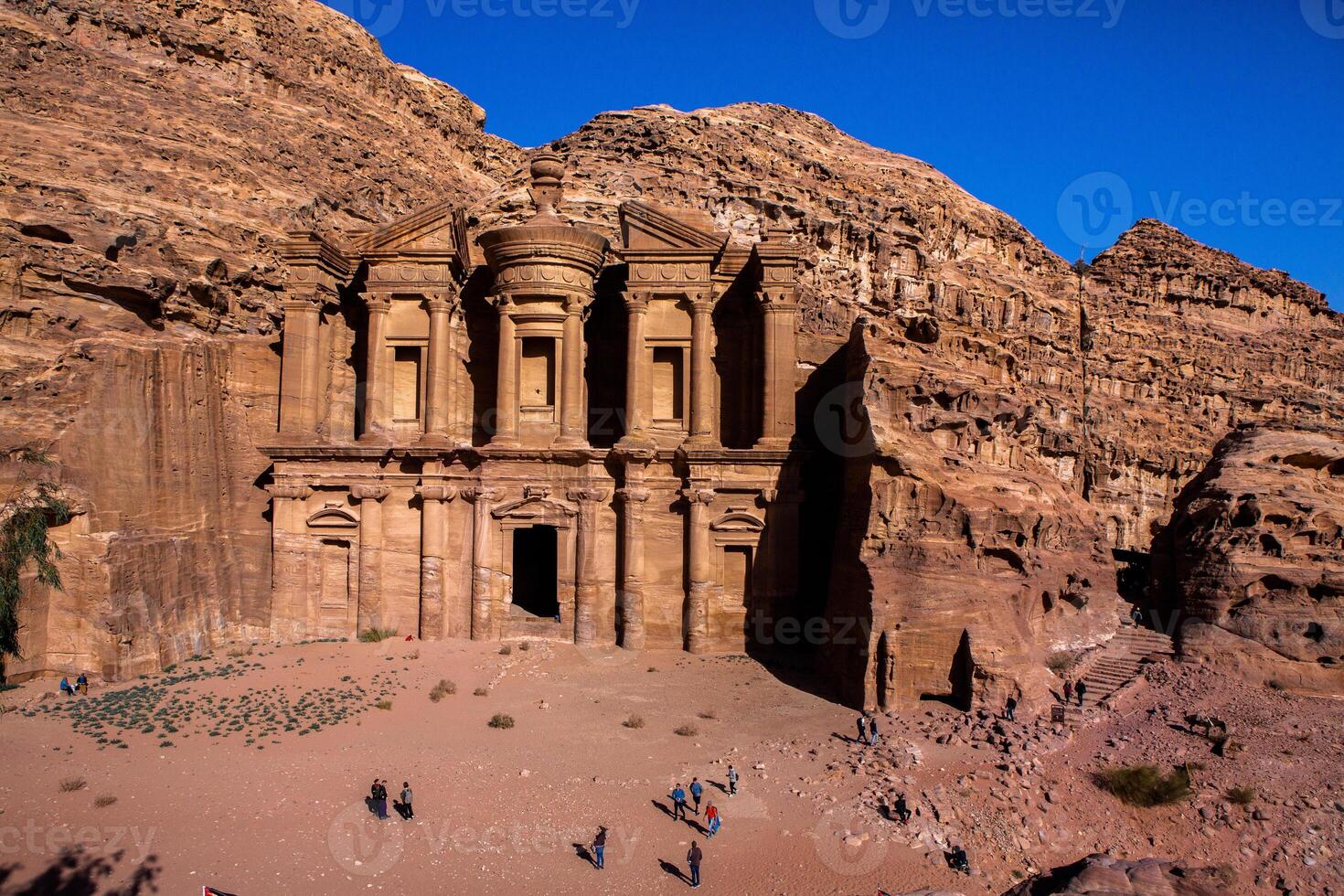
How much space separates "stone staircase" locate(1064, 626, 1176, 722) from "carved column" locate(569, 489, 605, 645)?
493 inches

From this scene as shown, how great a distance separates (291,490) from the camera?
74.4 ft

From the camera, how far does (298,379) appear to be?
23.7 m

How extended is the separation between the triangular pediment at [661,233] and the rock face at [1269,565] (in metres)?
16.3

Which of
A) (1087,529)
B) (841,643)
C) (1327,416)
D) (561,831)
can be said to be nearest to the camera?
(561,831)

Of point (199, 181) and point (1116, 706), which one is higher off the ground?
point (199, 181)

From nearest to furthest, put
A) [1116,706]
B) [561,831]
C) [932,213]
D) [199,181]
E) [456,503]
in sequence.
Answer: [561,831] < [1116,706] < [456,503] < [199,181] < [932,213]

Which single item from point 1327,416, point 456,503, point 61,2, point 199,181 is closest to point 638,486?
point 456,503

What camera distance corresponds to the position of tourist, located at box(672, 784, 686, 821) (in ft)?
43.7

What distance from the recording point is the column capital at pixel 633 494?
2253 centimetres

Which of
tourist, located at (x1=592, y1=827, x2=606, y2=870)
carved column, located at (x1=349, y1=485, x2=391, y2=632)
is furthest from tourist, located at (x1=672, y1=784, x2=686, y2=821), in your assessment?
carved column, located at (x1=349, y1=485, x2=391, y2=632)

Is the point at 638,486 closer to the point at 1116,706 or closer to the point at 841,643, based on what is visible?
the point at 841,643

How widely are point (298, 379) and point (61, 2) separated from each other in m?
22.8

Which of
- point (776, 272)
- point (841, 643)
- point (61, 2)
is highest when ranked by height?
point (61, 2)

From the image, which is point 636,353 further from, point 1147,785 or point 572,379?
point 1147,785
